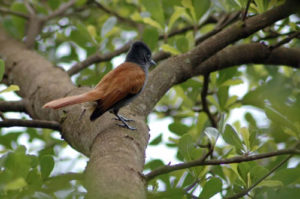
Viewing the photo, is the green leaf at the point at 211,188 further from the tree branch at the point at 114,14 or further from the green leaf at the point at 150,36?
the tree branch at the point at 114,14

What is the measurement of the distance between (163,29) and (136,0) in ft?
5.77

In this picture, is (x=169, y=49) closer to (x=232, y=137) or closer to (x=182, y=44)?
(x=182, y=44)

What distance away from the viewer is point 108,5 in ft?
18.7

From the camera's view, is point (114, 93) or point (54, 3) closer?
point (114, 93)

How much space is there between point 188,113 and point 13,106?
162 cm

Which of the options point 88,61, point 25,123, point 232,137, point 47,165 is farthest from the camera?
point 88,61

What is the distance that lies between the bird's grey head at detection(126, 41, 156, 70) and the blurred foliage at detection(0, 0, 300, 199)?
9 cm

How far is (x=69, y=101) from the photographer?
2.81 metres

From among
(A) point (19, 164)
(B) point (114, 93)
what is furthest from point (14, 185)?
(B) point (114, 93)

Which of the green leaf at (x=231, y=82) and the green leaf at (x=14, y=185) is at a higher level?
the green leaf at (x=14, y=185)

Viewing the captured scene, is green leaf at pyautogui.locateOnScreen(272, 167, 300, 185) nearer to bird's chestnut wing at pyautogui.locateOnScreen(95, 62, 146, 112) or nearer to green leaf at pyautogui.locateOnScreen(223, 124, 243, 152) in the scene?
green leaf at pyautogui.locateOnScreen(223, 124, 243, 152)

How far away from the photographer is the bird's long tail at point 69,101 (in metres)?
2.72

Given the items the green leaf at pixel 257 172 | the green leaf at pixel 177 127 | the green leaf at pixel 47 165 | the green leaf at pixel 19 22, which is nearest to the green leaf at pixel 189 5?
the green leaf at pixel 177 127

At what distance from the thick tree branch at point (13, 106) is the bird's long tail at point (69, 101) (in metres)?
0.82
